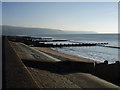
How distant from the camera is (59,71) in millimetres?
14758

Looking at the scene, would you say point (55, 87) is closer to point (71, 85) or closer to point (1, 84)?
point (71, 85)

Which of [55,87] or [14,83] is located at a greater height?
[14,83]

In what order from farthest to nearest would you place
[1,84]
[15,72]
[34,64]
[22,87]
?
[34,64], [15,72], [1,84], [22,87]

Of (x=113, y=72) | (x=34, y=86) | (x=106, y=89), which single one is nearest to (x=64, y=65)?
(x=113, y=72)

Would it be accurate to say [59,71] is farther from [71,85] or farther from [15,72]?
[15,72]

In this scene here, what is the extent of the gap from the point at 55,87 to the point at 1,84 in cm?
316

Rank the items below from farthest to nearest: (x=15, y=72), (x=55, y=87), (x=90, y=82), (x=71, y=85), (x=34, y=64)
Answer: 1. (x=34, y=64)
2. (x=90, y=82)
3. (x=71, y=85)
4. (x=55, y=87)
5. (x=15, y=72)

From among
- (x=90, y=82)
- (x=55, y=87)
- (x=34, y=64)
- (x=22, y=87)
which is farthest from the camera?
(x=34, y=64)

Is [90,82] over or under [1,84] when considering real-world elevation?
under

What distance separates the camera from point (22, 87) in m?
7.14

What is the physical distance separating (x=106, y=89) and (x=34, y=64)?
5871 mm

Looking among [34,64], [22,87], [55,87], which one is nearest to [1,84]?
[22,87]

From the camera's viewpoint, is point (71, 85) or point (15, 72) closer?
point (15, 72)

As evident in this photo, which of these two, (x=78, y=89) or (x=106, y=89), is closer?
(x=78, y=89)
